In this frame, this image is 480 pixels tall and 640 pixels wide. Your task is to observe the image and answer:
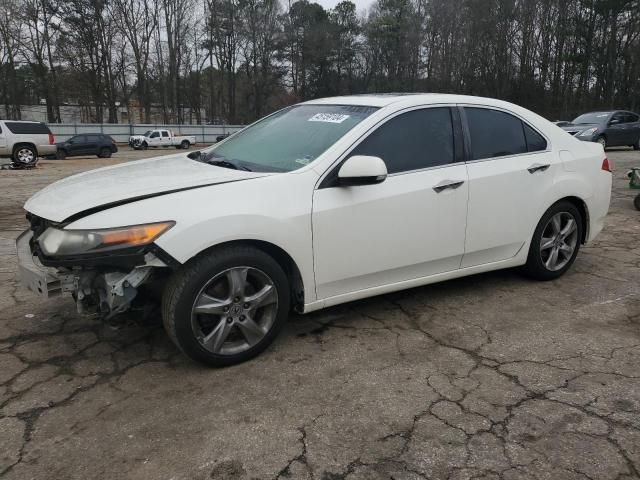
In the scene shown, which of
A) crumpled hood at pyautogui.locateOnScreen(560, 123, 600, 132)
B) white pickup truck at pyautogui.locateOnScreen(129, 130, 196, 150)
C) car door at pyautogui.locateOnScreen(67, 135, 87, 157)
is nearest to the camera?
crumpled hood at pyautogui.locateOnScreen(560, 123, 600, 132)

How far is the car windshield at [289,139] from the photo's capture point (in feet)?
10.9

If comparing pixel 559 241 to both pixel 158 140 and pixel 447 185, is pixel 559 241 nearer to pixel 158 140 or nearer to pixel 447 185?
pixel 447 185

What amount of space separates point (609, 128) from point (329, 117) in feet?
60.0

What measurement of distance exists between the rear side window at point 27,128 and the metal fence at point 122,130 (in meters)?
15.4

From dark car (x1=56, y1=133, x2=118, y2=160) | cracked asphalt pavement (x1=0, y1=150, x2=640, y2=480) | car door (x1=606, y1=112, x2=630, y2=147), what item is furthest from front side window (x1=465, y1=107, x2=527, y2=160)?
dark car (x1=56, y1=133, x2=118, y2=160)

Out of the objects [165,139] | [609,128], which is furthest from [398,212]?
[165,139]

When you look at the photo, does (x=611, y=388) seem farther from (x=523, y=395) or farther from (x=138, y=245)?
(x=138, y=245)

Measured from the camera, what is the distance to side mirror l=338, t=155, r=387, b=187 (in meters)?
3.02

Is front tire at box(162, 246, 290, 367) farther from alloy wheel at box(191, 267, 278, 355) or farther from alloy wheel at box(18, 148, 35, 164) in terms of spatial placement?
alloy wheel at box(18, 148, 35, 164)

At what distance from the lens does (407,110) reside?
357 centimetres

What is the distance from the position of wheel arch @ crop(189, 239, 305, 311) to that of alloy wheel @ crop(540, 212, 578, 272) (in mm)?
2276

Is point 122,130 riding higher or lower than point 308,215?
higher

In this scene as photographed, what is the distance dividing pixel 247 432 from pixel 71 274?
1.28 meters

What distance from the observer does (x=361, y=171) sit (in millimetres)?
3018
